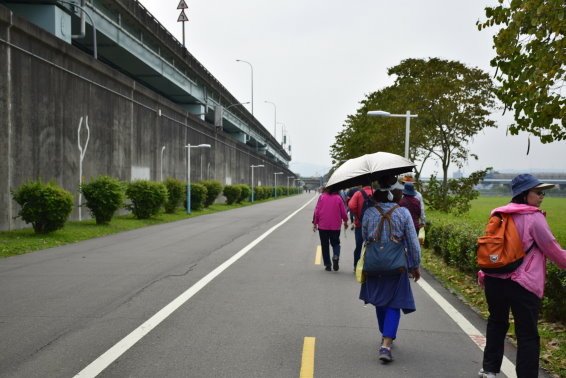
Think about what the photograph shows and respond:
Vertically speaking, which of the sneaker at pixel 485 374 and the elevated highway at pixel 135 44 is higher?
the elevated highway at pixel 135 44

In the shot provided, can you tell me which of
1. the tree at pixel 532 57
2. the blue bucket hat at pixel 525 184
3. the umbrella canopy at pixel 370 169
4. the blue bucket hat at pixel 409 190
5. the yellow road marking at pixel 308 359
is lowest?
the yellow road marking at pixel 308 359

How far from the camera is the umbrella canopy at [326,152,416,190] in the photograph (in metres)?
5.32

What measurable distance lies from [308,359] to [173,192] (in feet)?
91.2

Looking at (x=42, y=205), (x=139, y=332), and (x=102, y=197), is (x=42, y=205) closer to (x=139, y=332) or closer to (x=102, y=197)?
(x=102, y=197)

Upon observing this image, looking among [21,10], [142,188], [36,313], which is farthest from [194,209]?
[36,313]

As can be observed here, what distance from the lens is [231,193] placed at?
52062 millimetres

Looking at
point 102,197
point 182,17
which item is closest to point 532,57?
point 102,197

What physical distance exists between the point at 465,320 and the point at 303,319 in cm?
211

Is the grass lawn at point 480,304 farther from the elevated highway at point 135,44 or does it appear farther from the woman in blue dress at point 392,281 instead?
the elevated highway at point 135,44

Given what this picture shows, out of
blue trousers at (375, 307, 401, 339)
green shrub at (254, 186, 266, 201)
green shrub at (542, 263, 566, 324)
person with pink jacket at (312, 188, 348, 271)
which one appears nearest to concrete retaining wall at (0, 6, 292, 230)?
person with pink jacket at (312, 188, 348, 271)

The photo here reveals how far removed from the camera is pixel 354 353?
537 cm

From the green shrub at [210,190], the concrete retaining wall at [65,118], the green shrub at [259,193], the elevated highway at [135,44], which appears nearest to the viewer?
the concrete retaining wall at [65,118]

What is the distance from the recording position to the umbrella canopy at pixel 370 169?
5316 mm

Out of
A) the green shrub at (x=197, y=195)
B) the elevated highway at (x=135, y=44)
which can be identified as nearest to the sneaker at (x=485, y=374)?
the elevated highway at (x=135, y=44)
